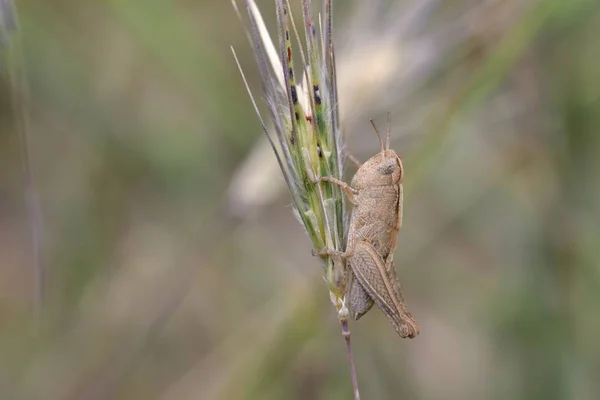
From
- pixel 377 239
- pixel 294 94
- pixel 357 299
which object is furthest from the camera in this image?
pixel 377 239

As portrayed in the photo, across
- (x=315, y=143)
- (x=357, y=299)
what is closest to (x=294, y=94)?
(x=315, y=143)

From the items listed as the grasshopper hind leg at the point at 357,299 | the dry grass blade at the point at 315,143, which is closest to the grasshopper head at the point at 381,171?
the grasshopper hind leg at the point at 357,299

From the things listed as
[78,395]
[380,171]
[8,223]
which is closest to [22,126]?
[380,171]

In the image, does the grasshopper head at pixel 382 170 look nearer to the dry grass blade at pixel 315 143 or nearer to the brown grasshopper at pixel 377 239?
the brown grasshopper at pixel 377 239

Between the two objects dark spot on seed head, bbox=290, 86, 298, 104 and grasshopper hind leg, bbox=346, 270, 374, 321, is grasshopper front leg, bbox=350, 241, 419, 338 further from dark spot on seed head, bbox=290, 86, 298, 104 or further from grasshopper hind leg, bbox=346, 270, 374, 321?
dark spot on seed head, bbox=290, 86, 298, 104

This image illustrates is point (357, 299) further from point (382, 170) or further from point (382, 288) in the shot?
point (382, 170)

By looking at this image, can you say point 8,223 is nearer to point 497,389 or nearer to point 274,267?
point 274,267

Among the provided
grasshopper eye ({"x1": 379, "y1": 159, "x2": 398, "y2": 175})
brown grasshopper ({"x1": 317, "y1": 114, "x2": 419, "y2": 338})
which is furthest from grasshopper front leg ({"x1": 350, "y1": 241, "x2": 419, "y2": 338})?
grasshopper eye ({"x1": 379, "y1": 159, "x2": 398, "y2": 175})
